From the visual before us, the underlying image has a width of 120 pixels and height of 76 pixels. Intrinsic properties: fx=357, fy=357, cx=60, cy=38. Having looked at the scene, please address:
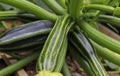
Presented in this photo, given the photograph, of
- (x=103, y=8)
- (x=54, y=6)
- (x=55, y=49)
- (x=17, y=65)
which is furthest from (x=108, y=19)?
(x=17, y=65)

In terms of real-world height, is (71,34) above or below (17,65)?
above

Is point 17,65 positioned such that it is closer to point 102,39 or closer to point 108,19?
point 102,39

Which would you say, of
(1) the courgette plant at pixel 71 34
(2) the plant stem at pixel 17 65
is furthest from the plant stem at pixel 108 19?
(2) the plant stem at pixel 17 65

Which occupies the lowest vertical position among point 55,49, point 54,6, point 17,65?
point 17,65

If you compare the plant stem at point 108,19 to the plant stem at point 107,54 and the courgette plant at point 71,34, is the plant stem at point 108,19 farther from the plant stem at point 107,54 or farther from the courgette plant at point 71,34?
the plant stem at point 107,54

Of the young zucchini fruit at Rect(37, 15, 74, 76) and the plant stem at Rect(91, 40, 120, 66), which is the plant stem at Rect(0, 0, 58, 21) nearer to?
the young zucchini fruit at Rect(37, 15, 74, 76)

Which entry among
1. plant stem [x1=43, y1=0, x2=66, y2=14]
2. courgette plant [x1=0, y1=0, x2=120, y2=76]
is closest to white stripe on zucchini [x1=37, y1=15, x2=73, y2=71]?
courgette plant [x1=0, y1=0, x2=120, y2=76]

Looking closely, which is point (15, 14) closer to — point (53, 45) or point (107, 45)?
point (53, 45)
